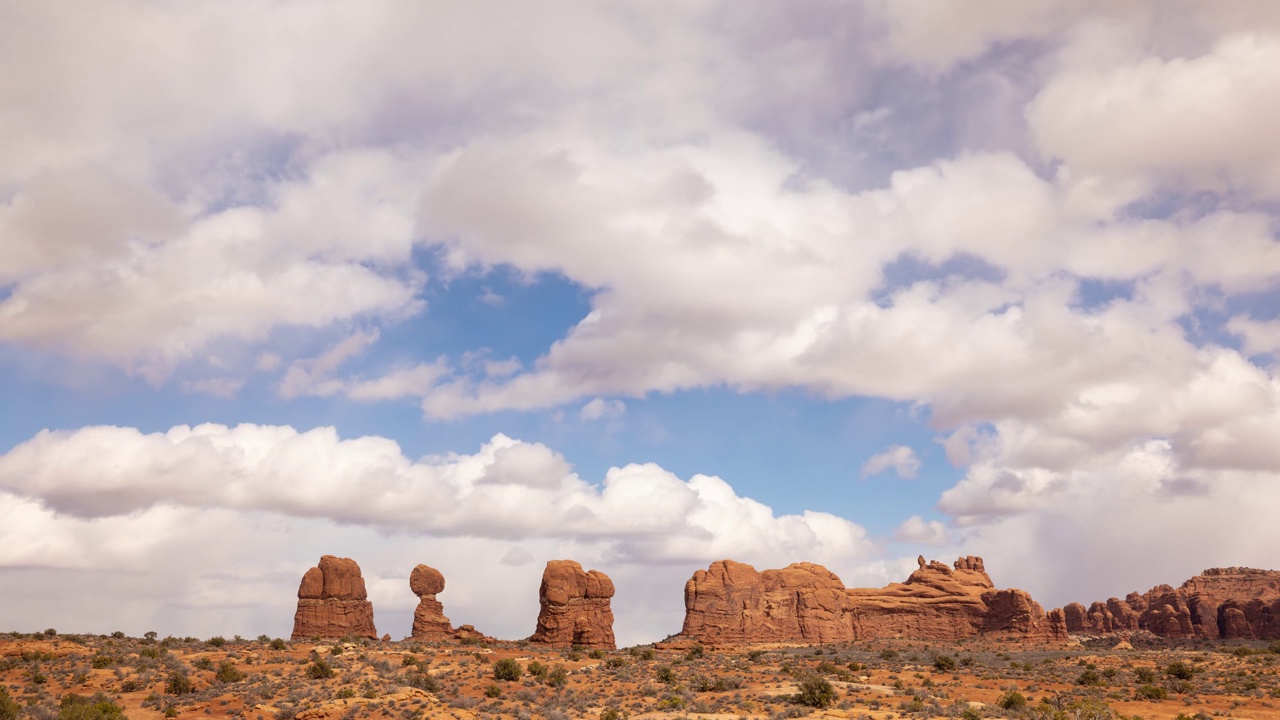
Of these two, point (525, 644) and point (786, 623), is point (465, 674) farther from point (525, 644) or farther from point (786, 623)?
point (786, 623)

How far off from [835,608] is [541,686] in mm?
74964

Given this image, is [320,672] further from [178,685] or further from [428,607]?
[428,607]

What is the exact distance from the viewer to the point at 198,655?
5447 cm

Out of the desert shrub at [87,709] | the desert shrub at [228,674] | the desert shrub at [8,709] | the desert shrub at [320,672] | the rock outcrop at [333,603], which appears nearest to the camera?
the desert shrub at [8,709]

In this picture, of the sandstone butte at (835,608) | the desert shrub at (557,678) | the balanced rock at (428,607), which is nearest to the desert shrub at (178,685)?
the desert shrub at (557,678)

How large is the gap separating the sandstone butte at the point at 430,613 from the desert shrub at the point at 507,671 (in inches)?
1325

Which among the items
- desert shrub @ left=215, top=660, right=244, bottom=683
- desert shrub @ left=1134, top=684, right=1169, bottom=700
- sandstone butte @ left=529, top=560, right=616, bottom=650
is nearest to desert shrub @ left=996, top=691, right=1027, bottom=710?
desert shrub @ left=1134, top=684, right=1169, bottom=700

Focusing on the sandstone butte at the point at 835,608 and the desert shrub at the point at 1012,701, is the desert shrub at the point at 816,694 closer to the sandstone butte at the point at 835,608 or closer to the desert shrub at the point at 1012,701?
the desert shrub at the point at 1012,701

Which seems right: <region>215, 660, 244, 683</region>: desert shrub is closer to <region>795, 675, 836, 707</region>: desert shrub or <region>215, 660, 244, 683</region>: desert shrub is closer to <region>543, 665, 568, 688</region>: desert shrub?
<region>543, 665, 568, 688</region>: desert shrub

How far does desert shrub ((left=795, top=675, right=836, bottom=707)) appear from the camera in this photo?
4028 centimetres

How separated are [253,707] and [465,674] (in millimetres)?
13720

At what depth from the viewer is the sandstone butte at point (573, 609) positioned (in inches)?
3287

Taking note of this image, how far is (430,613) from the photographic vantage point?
8406cm

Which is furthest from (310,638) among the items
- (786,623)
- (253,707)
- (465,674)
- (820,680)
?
(786,623)
